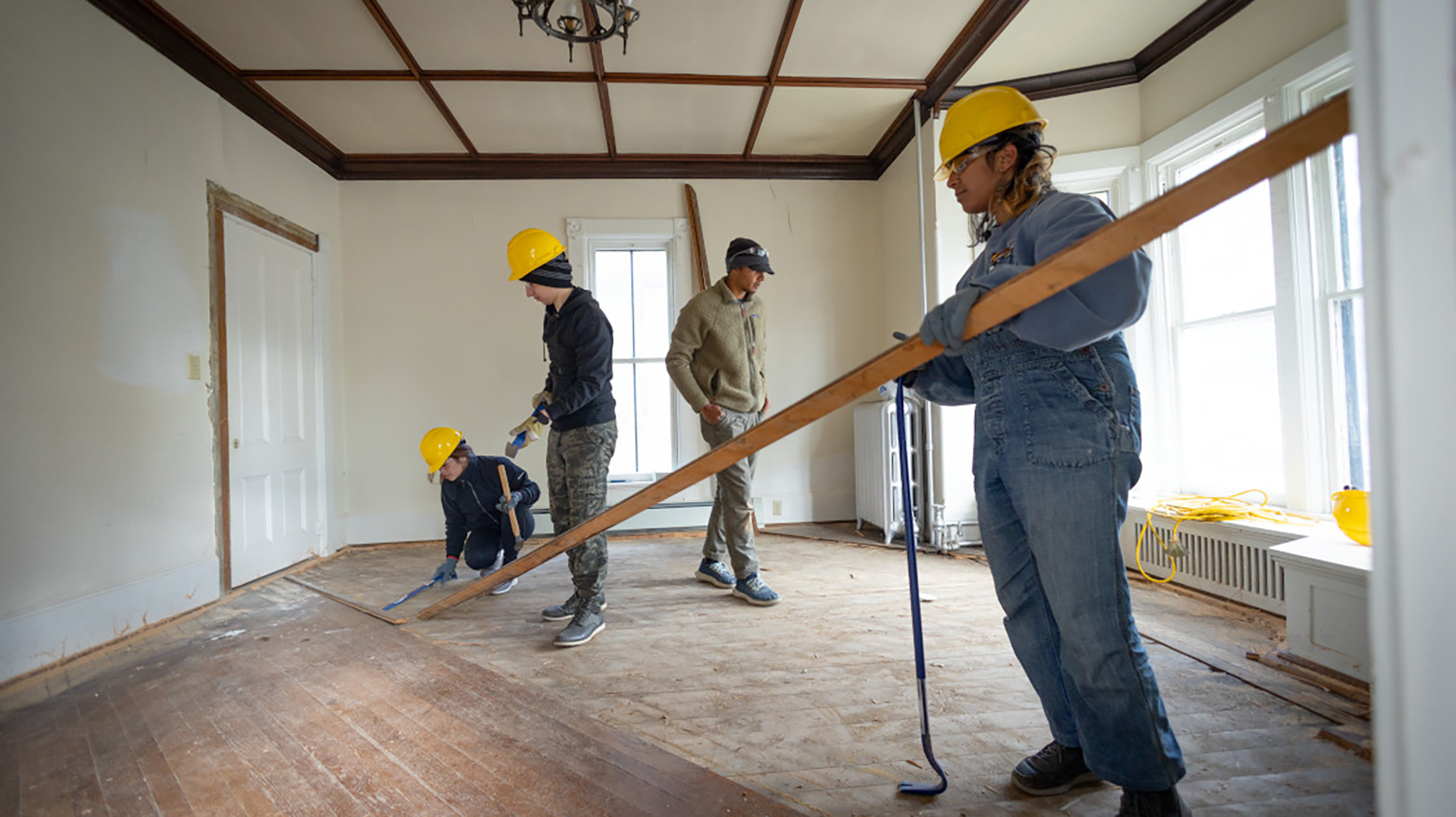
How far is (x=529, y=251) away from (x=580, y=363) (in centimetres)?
A: 52

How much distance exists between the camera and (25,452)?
7.80ft

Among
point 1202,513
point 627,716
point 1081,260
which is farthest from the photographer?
point 1202,513

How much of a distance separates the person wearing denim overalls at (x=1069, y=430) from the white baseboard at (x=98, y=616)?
327cm

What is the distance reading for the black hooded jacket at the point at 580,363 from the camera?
253 centimetres

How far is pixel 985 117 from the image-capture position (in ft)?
4.14

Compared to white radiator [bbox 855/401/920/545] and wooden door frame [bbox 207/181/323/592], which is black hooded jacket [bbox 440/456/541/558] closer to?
wooden door frame [bbox 207/181/323/592]

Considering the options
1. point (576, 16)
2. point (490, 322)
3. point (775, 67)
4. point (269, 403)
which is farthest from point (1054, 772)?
point (490, 322)

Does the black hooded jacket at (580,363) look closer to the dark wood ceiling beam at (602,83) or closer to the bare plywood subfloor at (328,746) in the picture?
the bare plywood subfloor at (328,746)

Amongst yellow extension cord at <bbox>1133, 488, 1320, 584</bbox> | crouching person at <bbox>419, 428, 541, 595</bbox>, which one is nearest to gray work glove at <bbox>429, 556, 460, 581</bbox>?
crouching person at <bbox>419, 428, 541, 595</bbox>

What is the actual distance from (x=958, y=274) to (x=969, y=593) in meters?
1.95

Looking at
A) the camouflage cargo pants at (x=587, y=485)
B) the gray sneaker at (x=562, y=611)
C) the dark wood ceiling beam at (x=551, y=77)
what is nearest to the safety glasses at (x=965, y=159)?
the camouflage cargo pants at (x=587, y=485)

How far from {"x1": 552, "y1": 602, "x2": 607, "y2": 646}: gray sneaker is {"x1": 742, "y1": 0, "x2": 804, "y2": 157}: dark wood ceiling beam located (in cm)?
293

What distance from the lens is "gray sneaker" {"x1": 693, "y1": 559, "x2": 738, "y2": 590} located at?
10.7 ft

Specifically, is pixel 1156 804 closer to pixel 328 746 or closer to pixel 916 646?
pixel 916 646
